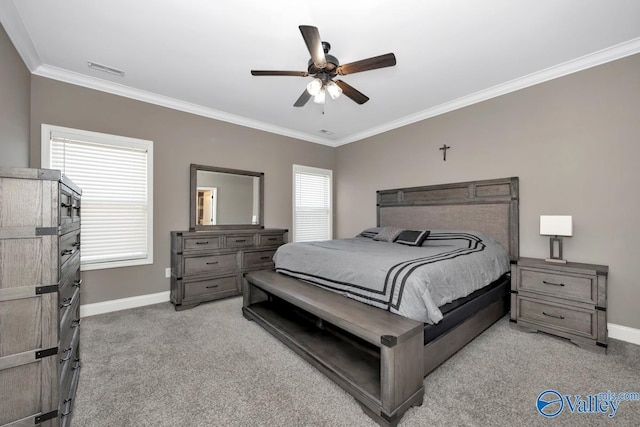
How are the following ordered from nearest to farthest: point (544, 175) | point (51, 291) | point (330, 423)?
point (51, 291) < point (330, 423) < point (544, 175)

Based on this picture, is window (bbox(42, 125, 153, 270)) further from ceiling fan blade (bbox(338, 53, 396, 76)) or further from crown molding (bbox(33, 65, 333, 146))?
ceiling fan blade (bbox(338, 53, 396, 76))

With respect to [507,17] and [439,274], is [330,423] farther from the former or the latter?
[507,17]

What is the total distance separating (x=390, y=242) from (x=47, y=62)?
4.45m

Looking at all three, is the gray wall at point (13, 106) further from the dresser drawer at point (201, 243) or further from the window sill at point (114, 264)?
the dresser drawer at point (201, 243)

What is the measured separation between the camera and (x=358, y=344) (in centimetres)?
217

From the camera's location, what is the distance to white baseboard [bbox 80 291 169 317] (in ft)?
10.4

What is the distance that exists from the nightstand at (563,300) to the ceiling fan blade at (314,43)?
274 cm

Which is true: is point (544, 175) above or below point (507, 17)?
below

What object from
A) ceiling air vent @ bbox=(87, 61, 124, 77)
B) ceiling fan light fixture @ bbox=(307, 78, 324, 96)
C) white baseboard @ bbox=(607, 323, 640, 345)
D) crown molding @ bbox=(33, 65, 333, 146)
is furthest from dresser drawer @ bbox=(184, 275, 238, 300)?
white baseboard @ bbox=(607, 323, 640, 345)

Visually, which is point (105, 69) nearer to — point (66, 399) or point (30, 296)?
point (30, 296)

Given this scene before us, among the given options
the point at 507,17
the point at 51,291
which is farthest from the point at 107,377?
the point at 507,17

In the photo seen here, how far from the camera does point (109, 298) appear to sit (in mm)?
3312

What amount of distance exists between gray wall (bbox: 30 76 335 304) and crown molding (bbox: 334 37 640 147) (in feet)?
7.56

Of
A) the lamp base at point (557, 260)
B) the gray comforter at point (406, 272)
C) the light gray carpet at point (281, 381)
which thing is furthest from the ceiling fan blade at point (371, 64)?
the lamp base at point (557, 260)
